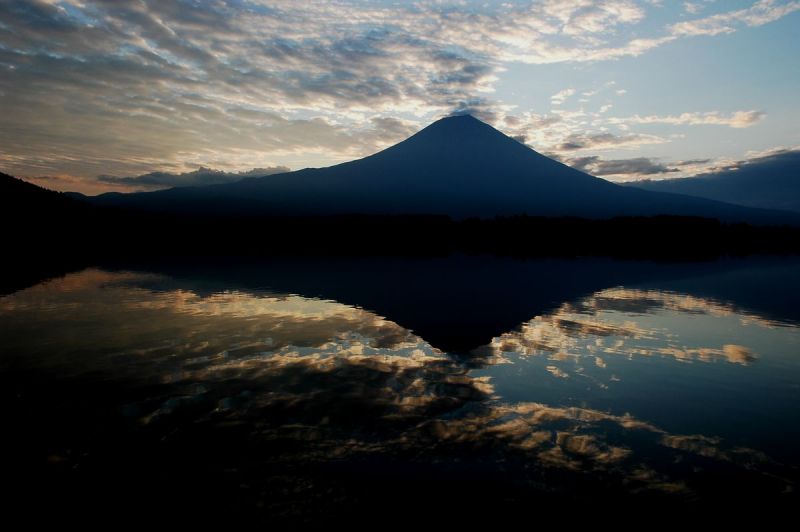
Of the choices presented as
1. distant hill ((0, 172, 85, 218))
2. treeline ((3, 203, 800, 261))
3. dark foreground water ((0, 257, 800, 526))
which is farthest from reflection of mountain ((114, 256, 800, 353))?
distant hill ((0, 172, 85, 218))

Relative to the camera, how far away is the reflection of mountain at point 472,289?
2614 cm

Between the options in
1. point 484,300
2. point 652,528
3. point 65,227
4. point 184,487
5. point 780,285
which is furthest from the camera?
point 65,227

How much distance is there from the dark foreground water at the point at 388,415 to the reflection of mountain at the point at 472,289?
30.3 inches

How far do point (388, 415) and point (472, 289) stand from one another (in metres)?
29.9

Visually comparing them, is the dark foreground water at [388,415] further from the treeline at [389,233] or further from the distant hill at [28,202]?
the distant hill at [28,202]

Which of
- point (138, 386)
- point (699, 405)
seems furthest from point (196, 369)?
point (699, 405)

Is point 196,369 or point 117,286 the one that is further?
point 117,286

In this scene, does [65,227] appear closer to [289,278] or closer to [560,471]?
[289,278]

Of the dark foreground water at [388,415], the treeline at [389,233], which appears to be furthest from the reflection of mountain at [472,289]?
the treeline at [389,233]

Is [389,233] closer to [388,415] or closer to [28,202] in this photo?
[28,202]

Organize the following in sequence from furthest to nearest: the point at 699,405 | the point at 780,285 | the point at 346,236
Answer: the point at 346,236
the point at 780,285
the point at 699,405

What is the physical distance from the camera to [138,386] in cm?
1416

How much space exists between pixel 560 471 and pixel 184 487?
6859mm

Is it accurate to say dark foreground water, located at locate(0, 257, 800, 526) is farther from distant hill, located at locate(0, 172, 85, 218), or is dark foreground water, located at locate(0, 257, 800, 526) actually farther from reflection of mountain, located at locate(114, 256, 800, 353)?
distant hill, located at locate(0, 172, 85, 218)
